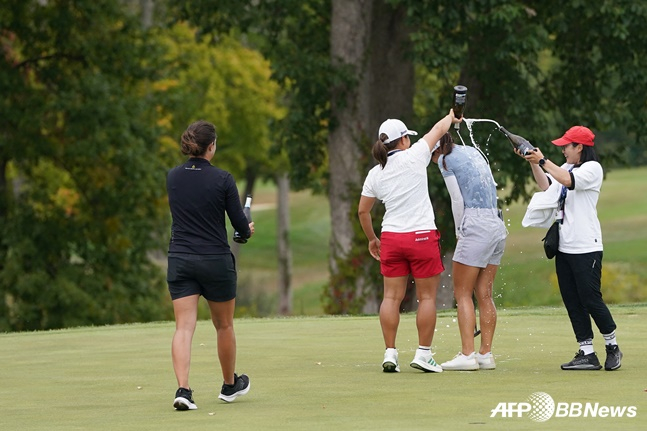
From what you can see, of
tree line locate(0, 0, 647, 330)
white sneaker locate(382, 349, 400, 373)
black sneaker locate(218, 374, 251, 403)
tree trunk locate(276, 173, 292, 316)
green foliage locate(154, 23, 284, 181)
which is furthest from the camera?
tree trunk locate(276, 173, 292, 316)

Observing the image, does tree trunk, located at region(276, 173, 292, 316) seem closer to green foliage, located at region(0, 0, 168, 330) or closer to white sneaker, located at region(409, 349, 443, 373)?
green foliage, located at region(0, 0, 168, 330)

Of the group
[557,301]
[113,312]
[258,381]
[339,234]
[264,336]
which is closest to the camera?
[258,381]

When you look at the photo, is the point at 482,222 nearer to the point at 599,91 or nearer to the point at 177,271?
the point at 177,271

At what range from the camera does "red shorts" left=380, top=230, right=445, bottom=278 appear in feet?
36.0

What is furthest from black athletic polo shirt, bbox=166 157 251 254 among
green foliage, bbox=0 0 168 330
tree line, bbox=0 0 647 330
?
green foliage, bbox=0 0 168 330

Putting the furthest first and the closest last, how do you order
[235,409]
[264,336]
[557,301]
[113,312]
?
[557,301]
[113,312]
[264,336]
[235,409]

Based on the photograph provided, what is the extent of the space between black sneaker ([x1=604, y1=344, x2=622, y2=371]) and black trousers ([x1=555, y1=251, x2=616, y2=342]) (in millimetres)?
151

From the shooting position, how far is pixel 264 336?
15.1 metres

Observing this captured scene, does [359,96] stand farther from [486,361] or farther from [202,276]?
[202,276]

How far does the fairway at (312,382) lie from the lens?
28.1 ft

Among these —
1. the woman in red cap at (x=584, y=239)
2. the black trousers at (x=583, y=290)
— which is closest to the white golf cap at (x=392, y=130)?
the woman in red cap at (x=584, y=239)

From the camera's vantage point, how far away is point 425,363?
10984mm

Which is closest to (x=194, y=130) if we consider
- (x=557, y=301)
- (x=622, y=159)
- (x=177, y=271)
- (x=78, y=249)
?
(x=177, y=271)

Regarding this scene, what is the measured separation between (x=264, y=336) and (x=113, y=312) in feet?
58.0
